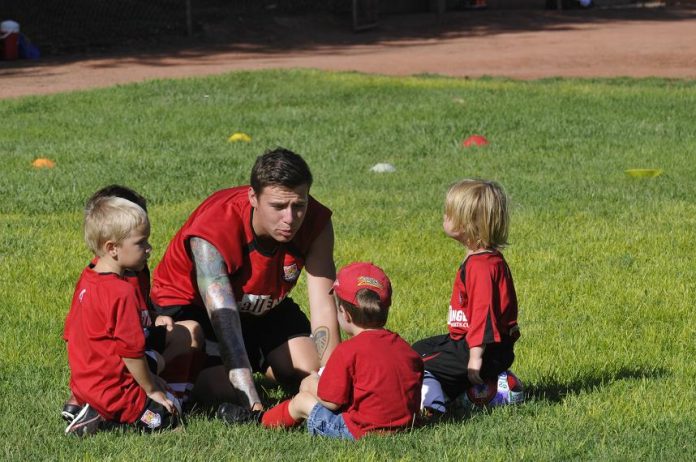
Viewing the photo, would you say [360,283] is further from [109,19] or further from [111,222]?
→ [109,19]

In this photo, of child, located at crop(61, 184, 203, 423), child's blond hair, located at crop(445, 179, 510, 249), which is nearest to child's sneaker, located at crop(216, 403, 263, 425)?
child, located at crop(61, 184, 203, 423)

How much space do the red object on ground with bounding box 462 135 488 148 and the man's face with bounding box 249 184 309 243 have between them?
721cm

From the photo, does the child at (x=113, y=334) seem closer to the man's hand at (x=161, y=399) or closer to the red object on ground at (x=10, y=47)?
the man's hand at (x=161, y=399)

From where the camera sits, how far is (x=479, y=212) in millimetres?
4742

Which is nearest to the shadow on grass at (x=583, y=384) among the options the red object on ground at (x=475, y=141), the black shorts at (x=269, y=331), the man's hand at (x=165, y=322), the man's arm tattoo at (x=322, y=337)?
the man's arm tattoo at (x=322, y=337)

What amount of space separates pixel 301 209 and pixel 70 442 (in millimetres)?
1303

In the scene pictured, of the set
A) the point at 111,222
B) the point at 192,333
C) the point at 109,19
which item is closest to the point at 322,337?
the point at 192,333

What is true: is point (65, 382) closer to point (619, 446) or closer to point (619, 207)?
point (619, 446)

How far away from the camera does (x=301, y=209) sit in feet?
15.9

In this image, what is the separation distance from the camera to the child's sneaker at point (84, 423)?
4.48 m

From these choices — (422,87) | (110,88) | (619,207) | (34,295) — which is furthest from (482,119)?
(34,295)

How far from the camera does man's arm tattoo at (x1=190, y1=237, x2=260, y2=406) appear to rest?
4.86 m

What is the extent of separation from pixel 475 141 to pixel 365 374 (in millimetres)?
7932

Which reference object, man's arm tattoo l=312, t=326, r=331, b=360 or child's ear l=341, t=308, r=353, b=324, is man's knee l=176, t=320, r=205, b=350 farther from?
child's ear l=341, t=308, r=353, b=324
